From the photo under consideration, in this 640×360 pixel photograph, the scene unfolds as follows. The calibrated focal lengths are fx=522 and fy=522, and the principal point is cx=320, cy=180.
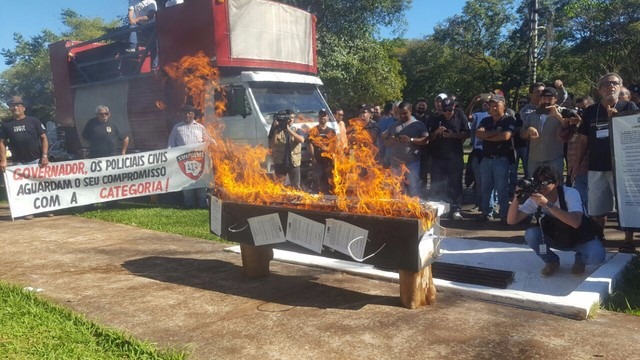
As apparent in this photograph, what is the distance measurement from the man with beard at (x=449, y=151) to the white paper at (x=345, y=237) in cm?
395

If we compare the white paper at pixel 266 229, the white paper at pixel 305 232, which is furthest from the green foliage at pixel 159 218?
the white paper at pixel 305 232

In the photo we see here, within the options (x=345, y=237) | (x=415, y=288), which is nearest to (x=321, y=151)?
(x=345, y=237)

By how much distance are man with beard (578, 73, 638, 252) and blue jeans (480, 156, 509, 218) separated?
55.4 inches

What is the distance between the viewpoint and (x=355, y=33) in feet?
84.3

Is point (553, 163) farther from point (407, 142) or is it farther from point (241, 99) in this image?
point (241, 99)

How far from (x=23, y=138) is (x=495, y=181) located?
25.8 ft

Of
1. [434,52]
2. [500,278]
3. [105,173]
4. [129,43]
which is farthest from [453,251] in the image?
[434,52]

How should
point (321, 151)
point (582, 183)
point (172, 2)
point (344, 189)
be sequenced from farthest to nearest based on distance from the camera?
point (172, 2), point (321, 151), point (582, 183), point (344, 189)

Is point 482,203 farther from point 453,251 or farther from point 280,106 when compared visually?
point 280,106

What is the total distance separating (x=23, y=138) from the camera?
9.06 m

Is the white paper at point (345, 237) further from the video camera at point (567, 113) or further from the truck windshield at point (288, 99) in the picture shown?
the truck windshield at point (288, 99)

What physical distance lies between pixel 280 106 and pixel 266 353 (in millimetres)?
6740

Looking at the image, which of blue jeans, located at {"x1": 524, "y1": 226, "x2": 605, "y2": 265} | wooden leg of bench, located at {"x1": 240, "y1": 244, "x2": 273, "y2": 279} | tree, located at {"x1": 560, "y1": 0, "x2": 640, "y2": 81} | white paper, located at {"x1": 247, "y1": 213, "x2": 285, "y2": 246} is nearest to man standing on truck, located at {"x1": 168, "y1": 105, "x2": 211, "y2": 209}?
wooden leg of bench, located at {"x1": 240, "y1": 244, "x2": 273, "y2": 279}

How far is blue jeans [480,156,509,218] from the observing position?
289 inches
